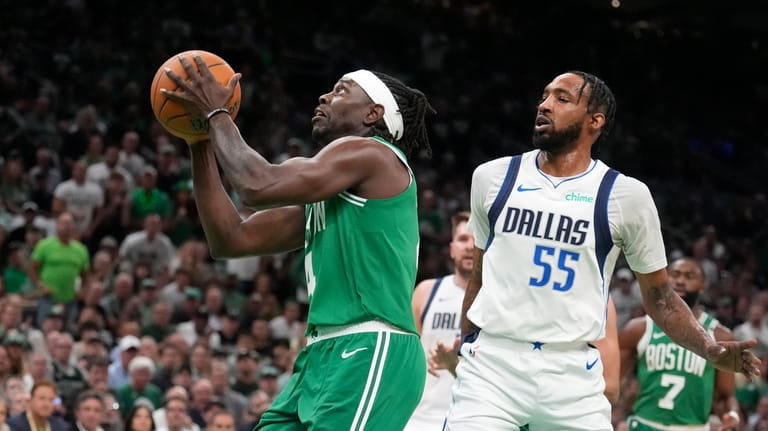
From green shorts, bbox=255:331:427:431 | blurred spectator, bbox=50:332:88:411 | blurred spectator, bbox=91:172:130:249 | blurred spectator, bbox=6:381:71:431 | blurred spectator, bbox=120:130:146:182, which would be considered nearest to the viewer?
green shorts, bbox=255:331:427:431

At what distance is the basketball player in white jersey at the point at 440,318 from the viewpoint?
7.39m

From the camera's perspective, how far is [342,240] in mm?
4465

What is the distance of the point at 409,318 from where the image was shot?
14.8 ft

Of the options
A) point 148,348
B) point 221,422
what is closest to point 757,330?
point 148,348

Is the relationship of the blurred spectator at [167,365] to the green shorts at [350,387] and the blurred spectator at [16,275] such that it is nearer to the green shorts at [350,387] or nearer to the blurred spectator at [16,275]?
the blurred spectator at [16,275]

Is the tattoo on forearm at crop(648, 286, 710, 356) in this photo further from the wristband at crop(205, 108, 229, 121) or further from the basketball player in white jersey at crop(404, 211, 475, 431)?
the basketball player in white jersey at crop(404, 211, 475, 431)

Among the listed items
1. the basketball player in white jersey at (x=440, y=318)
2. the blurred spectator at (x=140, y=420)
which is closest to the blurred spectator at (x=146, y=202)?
the blurred spectator at (x=140, y=420)

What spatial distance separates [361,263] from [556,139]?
1.12m

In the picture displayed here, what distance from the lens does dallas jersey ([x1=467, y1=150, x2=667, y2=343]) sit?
4859 mm

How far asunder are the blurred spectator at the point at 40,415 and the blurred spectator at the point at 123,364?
1853 millimetres

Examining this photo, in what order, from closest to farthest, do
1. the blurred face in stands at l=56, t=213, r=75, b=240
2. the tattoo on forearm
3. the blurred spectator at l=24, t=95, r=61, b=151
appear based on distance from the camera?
the tattoo on forearm < the blurred face in stands at l=56, t=213, r=75, b=240 < the blurred spectator at l=24, t=95, r=61, b=151

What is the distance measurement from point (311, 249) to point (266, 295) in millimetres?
9428

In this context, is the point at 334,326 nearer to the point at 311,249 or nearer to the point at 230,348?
the point at 311,249

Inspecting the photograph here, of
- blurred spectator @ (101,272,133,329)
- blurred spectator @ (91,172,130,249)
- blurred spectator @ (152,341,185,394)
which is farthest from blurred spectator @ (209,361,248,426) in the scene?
blurred spectator @ (91,172,130,249)
